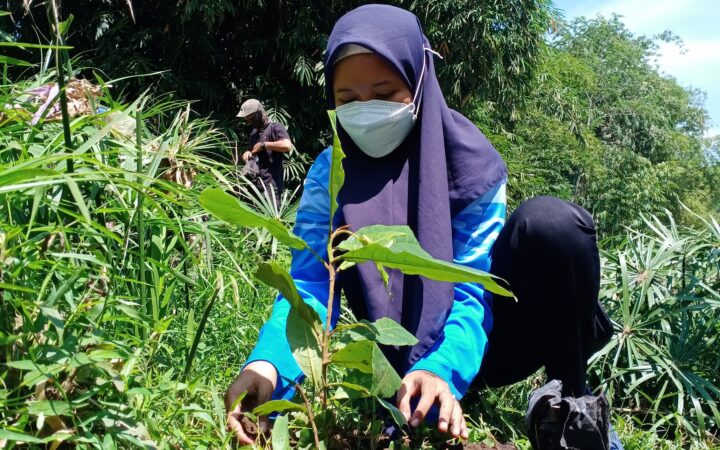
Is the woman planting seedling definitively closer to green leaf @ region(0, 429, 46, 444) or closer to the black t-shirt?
green leaf @ region(0, 429, 46, 444)

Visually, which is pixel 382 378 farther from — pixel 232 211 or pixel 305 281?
pixel 305 281

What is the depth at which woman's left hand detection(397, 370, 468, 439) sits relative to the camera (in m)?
1.29

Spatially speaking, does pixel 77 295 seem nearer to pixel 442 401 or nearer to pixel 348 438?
pixel 348 438

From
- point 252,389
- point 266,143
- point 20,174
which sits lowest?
point 266,143

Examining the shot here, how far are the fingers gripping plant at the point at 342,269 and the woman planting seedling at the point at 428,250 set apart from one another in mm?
59

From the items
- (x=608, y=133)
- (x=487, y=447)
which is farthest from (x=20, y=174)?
(x=608, y=133)

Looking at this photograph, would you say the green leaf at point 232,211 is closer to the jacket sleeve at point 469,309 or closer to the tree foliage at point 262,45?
the jacket sleeve at point 469,309

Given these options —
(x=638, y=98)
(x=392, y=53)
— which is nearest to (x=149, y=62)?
(x=392, y=53)

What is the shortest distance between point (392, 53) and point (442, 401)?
85 centimetres

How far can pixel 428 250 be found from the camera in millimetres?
1623

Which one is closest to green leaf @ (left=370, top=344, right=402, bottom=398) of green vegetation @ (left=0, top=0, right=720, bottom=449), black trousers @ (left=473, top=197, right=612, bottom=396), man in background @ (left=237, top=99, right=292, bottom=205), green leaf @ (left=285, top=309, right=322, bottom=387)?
green leaf @ (left=285, top=309, right=322, bottom=387)

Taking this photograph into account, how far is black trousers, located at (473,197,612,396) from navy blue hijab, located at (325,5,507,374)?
156 mm

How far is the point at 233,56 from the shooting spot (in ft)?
26.9

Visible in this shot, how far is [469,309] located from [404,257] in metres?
0.58
